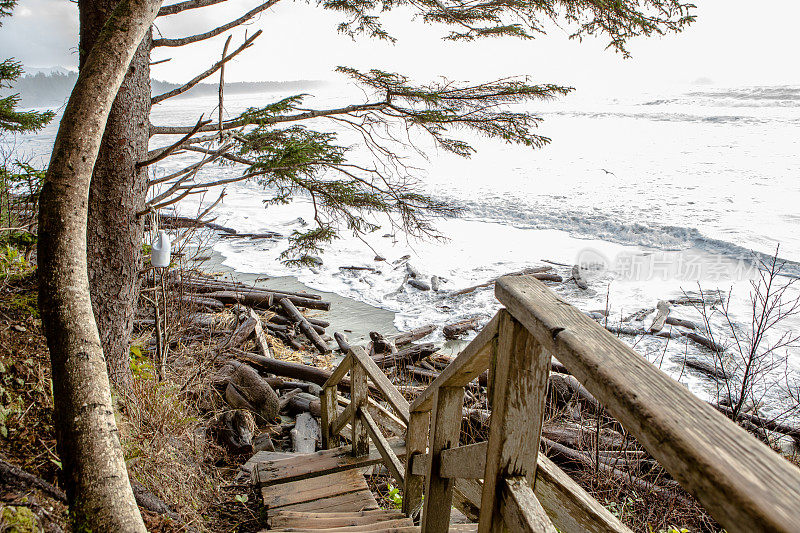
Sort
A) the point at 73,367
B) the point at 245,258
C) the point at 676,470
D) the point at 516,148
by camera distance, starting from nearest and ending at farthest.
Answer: the point at 676,470 → the point at 73,367 → the point at 245,258 → the point at 516,148

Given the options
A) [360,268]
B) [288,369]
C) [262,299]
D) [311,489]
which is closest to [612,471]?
[311,489]

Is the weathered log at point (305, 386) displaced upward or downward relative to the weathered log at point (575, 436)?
downward

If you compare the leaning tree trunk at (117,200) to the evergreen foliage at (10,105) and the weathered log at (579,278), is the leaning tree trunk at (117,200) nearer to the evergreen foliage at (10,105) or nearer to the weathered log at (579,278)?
the evergreen foliage at (10,105)

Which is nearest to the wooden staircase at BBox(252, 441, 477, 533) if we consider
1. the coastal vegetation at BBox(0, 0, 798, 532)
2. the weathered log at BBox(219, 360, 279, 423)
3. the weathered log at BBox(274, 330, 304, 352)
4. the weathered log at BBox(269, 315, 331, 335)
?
the coastal vegetation at BBox(0, 0, 798, 532)

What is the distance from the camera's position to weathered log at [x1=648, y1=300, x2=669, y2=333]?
1042 cm

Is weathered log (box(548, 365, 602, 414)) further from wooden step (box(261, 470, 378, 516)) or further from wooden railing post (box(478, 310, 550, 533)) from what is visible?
wooden railing post (box(478, 310, 550, 533))

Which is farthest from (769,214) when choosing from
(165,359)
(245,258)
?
(165,359)

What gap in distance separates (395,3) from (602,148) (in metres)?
26.1

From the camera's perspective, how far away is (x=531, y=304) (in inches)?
52.7

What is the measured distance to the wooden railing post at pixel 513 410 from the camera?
4.69 ft

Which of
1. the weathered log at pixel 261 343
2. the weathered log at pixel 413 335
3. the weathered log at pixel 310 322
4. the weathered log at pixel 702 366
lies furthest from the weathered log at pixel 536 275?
the weathered log at pixel 261 343

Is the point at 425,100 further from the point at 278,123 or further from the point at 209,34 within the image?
the point at 209,34

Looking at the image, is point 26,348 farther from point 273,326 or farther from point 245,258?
point 245,258

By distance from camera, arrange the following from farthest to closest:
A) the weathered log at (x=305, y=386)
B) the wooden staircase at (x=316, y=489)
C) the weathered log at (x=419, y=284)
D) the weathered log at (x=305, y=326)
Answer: the weathered log at (x=419, y=284)
the weathered log at (x=305, y=326)
the weathered log at (x=305, y=386)
the wooden staircase at (x=316, y=489)
